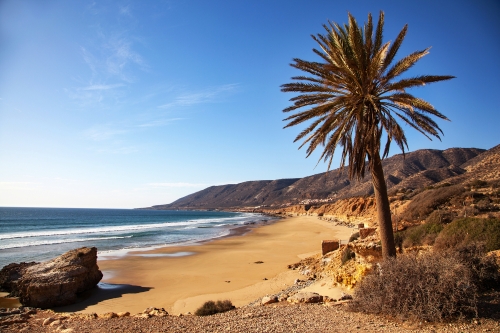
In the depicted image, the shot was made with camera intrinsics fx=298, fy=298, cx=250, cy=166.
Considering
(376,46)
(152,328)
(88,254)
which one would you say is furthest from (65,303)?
(376,46)

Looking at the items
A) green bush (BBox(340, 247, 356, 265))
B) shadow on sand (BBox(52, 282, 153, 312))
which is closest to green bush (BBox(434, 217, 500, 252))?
green bush (BBox(340, 247, 356, 265))

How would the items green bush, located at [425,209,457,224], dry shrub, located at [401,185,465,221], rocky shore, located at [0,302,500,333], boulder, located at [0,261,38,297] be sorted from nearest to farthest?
rocky shore, located at [0,302,500,333], boulder, located at [0,261,38,297], green bush, located at [425,209,457,224], dry shrub, located at [401,185,465,221]

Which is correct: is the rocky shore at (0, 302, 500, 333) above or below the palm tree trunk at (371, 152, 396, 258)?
below

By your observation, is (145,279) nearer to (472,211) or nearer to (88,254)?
(88,254)

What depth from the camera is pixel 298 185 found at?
154625 mm

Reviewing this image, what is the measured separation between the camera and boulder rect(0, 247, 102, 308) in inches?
456

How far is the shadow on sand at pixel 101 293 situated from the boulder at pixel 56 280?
0.94 ft

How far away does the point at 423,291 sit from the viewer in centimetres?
548

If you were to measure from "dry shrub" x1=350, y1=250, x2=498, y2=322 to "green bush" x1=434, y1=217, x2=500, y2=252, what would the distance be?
4.53m

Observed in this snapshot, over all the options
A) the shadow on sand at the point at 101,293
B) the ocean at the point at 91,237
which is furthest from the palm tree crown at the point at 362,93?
the ocean at the point at 91,237

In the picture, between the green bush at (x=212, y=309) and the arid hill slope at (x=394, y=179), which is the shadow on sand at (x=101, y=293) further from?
the arid hill slope at (x=394, y=179)

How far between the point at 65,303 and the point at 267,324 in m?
9.78

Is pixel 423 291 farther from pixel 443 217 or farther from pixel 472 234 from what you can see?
pixel 443 217

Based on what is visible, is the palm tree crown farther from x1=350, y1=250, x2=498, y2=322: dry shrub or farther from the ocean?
the ocean
